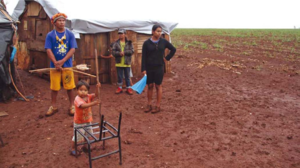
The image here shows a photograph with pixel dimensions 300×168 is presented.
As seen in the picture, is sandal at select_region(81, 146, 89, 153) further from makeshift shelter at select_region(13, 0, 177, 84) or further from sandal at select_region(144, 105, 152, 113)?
makeshift shelter at select_region(13, 0, 177, 84)

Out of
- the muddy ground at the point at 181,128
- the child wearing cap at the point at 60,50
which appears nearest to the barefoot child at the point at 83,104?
the muddy ground at the point at 181,128

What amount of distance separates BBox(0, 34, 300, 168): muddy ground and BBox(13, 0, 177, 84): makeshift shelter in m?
0.63

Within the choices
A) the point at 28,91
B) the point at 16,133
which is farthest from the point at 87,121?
the point at 28,91

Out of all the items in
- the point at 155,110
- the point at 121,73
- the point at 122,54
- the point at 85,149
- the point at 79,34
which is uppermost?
the point at 79,34

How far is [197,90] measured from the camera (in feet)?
24.7

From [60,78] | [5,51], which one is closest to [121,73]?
[60,78]

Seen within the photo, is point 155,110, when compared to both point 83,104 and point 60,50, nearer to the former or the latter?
point 60,50

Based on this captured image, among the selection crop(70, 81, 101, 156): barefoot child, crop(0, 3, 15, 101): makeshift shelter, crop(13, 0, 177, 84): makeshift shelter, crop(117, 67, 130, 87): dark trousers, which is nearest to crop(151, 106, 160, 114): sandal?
crop(117, 67, 130, 87): dark trousers

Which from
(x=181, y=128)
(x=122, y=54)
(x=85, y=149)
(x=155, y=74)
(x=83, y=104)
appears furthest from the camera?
(x=122, y=54)

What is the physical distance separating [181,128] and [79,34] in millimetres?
3984

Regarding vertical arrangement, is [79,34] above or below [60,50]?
above

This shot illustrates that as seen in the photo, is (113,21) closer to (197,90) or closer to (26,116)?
(197,90)

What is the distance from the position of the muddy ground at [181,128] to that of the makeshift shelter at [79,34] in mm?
625

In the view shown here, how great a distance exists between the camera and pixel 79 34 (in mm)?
7199
